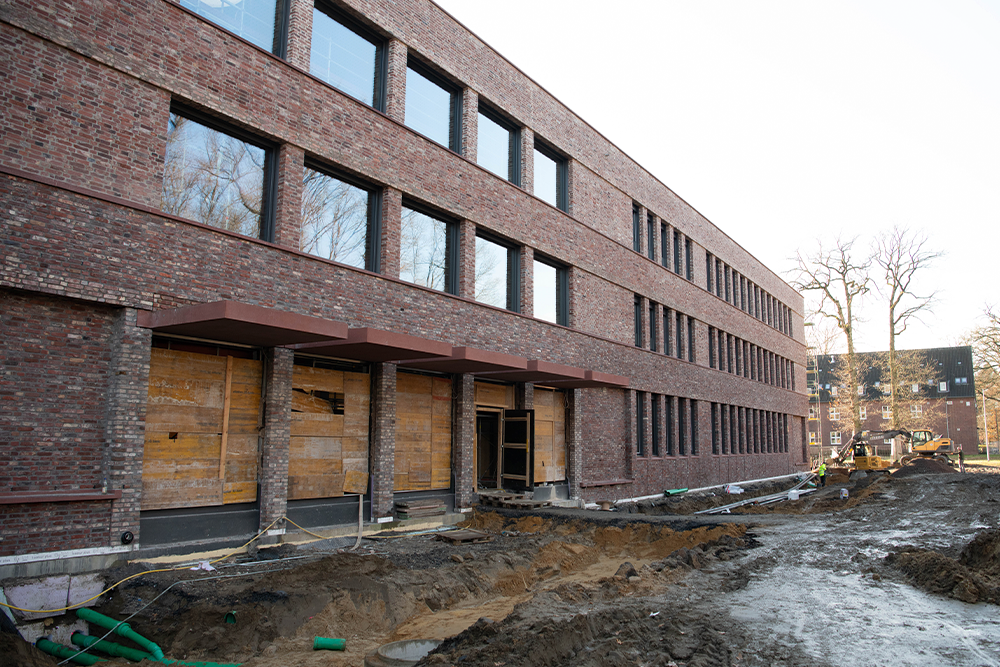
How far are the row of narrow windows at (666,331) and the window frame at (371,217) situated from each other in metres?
12.2

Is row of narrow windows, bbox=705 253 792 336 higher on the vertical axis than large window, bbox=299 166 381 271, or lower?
higher

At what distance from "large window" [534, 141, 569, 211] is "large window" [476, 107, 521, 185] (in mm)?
1016

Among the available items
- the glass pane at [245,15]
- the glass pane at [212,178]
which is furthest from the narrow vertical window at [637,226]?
the glass pane at [212,178]

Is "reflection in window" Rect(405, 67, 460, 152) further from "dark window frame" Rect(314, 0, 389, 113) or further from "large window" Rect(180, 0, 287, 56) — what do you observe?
"large window" Rect(180, 0, 287, 56)

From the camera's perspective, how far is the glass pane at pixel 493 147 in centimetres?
1800

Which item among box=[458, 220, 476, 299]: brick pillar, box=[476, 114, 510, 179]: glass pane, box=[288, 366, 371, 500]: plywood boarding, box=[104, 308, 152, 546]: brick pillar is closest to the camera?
box=[104, 308, 152, 546]: brick pillar

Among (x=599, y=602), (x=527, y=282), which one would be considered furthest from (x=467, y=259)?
(x=599, y=602)

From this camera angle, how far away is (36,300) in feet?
29.7

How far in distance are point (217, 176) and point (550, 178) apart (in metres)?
11.3

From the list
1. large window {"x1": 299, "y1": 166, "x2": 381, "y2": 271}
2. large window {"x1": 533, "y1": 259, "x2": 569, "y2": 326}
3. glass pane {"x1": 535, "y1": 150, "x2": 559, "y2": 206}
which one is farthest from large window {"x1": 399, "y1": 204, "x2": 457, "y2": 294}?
glass pane {"x1": 535, "y1": 150, "x2": 559, "y2": 206}

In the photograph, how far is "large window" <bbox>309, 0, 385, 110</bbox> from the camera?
13828 millimetres

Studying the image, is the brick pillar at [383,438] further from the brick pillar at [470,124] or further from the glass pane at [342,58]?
the brick pillar at [470,124]

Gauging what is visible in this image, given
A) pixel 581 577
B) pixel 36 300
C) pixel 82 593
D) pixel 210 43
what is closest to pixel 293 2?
pixel 210 43

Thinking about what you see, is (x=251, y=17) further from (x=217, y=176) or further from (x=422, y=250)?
(x=422, y=250)
